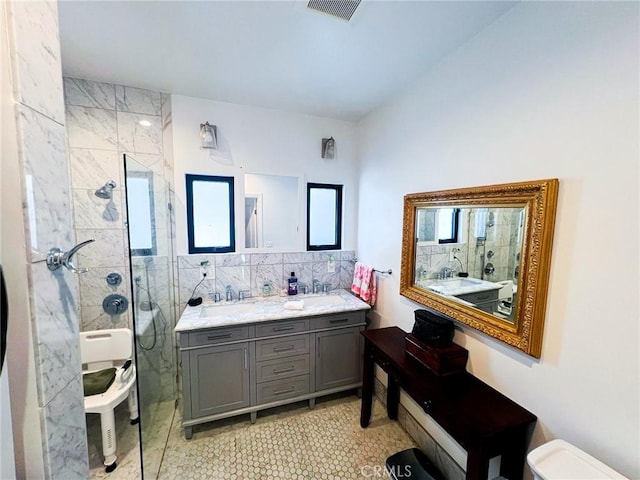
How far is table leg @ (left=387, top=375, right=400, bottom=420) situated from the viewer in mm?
2137

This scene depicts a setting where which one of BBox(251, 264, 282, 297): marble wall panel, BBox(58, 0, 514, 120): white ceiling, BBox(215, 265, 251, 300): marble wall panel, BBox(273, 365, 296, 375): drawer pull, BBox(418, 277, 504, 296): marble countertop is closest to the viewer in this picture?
BBox(58, 0, 514, 120): white ceiling

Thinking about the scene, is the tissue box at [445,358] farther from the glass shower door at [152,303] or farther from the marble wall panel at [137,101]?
the marble wall panel at [137,101]

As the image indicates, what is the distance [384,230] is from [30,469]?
2.24 m

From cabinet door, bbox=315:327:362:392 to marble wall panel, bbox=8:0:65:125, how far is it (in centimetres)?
203

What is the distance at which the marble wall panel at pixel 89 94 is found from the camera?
1.91 m

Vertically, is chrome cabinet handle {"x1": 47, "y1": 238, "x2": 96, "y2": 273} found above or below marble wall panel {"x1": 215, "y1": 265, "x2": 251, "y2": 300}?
above

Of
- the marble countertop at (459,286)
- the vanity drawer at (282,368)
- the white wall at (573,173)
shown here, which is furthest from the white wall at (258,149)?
the white wall at (573,173)

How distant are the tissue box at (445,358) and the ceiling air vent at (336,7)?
1.86 metres

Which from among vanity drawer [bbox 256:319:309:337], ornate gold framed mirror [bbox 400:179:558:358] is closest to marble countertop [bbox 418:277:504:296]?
ornate gold framed mirror [bbox 400:179:558:358]

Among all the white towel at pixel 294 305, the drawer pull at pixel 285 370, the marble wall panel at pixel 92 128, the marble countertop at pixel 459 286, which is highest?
the marble wall panel at pixel 92 128

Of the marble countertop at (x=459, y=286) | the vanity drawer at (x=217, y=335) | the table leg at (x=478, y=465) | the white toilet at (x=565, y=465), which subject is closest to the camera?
the white toilet at (x=565, y=465)

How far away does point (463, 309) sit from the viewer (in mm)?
1529

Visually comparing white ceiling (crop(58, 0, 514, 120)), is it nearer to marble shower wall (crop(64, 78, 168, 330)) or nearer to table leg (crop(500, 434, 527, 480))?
marble shower wall (crop(64, 78, 168, 330))

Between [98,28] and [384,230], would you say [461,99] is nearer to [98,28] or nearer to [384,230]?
[384,230]
